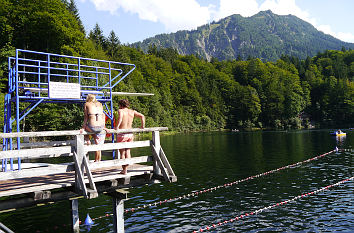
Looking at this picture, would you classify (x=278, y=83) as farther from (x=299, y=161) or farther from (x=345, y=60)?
(x=299, y=161)

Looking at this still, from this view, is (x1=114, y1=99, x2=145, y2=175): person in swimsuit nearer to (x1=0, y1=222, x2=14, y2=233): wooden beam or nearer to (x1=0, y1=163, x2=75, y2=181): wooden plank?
(x1=0, y1=163, x2=75, y2=181): wooden plank

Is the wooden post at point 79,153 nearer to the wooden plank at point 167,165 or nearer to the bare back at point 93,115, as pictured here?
the bare back at point 93,115

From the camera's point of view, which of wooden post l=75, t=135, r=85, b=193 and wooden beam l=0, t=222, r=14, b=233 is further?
wooden post l=75, t=135, r=85, b=193

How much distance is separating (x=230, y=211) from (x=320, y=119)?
445ft

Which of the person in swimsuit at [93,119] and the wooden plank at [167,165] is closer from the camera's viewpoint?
the person in swimsuit at [93,119]

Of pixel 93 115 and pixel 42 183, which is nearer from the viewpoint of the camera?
pixel 42 183

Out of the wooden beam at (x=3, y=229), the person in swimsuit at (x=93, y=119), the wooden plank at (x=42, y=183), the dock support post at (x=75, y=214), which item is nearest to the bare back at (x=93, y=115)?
the person in swimsuit at (x=93, y=119)

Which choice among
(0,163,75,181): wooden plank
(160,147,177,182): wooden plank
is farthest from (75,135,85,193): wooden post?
(160,147,177,182): wooden plank

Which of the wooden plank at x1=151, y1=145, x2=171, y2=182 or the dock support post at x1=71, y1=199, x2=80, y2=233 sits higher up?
the wooden plank at x1=151, y1=145, x2=171, y2=182

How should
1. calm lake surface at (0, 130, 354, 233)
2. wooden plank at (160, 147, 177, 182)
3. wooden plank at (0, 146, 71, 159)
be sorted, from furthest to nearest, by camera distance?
1. calm lake surface at (0, 130, 354, 233)
2. wooden plank at (160, 147, 177, 182)
3. wooden plank at (0, 146, 71, 159)

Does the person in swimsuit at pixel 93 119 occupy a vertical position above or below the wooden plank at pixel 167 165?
above

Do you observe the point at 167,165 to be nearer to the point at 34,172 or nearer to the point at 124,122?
the point at 124,122

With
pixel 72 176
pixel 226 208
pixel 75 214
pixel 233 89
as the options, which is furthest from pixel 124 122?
pixel 233 89

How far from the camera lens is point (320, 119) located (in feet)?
448
